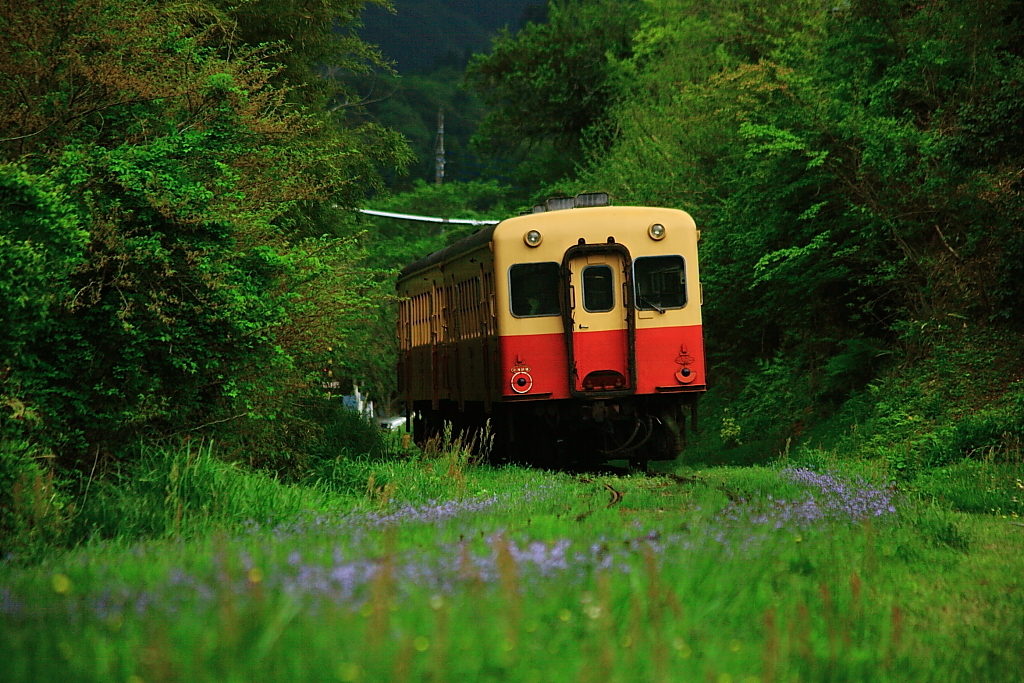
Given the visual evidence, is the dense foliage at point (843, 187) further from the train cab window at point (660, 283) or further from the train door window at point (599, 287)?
the train door window at point (599, 287)

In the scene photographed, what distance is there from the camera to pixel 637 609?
176 inches

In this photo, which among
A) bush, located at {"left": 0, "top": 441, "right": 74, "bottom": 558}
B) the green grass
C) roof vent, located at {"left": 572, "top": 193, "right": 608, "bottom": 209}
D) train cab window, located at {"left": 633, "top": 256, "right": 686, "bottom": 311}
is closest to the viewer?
the green grass

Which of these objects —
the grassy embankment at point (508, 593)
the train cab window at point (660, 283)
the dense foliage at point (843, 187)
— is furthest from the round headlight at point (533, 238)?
the grassy embankment at point (508, 593)

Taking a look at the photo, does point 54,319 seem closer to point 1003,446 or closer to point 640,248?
point 640,248

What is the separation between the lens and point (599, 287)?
52.4 ft

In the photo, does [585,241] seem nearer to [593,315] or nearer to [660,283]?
[593,315]

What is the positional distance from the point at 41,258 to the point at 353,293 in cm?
565

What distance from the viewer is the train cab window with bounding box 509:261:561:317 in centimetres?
1588

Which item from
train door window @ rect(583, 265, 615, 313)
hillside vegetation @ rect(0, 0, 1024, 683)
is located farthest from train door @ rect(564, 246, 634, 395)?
hillside vegetation @ rect(0, 0, 1024, 683)

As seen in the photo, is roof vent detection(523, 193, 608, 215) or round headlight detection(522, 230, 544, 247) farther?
roof vent detection(523, 193, 608, 215)

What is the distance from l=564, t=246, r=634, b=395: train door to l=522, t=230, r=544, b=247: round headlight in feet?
1.40

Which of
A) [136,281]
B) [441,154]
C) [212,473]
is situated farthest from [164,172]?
[441,154]

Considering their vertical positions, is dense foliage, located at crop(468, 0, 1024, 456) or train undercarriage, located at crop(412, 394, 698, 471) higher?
dense foliage, located at crop(468, 0, 1024, 456)

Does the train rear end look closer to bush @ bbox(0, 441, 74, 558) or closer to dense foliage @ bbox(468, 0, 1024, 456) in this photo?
dense foliage @ bbox(468, 0, 1024, 456)
